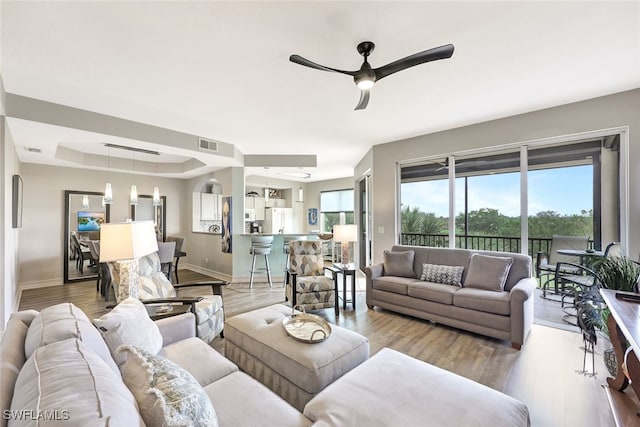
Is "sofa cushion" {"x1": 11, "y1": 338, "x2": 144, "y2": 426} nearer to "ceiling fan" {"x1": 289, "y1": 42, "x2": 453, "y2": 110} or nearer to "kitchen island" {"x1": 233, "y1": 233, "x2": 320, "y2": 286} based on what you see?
"ceiling fan" {"x1": 289, "y1": 42, "x2": 453, "y2": 110}

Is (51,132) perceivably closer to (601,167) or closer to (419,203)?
(419,203)

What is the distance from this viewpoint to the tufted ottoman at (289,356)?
1.76 metres

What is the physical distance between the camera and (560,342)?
2908mm

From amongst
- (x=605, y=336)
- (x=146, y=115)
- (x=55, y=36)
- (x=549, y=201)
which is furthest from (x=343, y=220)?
(x=55, y=36)

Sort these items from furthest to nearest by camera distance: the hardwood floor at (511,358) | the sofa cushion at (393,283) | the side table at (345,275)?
the side table at (345,275) → the sofa cushion at (393,283) → the hardwood floor at (511,358)

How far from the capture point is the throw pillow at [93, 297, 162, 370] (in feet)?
4.67

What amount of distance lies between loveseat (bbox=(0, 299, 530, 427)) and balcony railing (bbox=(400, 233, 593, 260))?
3.16 meters

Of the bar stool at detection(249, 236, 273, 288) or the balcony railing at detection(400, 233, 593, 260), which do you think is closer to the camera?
the balcony railing at detection(400, 233, 593, 260)

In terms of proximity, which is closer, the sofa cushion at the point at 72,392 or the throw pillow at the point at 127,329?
the sofa cushion at the point at 72,392

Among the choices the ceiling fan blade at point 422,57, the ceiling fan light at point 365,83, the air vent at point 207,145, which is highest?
the air vent at point 207,145

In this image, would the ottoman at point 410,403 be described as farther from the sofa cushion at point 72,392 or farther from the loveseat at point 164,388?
the sofa cushion at point 72,392

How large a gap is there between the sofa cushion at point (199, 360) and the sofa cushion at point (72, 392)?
75 centimetres

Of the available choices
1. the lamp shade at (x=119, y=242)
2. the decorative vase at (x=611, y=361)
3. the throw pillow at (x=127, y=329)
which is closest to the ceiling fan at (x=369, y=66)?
the lamp shade at (x=119, y=242)

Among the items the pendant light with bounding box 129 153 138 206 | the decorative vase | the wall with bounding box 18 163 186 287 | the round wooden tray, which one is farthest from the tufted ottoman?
the wall with bounding box 18 163 186 287
